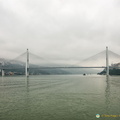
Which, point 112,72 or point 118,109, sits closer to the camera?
point 118,109

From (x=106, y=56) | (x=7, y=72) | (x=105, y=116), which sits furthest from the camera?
(x=7, y=72)

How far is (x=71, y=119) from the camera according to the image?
11.4 m

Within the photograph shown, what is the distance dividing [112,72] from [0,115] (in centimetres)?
14403

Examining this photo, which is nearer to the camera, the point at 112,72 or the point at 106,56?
the point at 106,56

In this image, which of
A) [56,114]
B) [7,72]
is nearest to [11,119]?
[56,114]

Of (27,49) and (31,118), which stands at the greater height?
(27,49)

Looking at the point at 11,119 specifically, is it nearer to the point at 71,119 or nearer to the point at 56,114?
the point at 56,114

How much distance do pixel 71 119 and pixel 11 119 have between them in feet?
15.5

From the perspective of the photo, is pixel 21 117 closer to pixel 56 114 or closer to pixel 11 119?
pixel 11 119

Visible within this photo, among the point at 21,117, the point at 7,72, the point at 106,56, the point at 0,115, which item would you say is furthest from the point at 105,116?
the point at 7,72

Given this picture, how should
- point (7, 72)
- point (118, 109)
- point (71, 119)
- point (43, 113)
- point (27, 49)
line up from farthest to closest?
point (7, 72) < point (27, 49) < point (118, 109) < point (43, 113) < point (71, 119)

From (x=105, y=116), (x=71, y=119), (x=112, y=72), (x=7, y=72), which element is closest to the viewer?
(x=71, y=119)

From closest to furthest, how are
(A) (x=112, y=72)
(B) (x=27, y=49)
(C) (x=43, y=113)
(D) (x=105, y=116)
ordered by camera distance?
(D) (x=105, y=116)
(C) (x=43, y=113)
(B) (x=27, y=49)
(A) (x=112, y=72)

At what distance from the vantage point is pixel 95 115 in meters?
12.4
